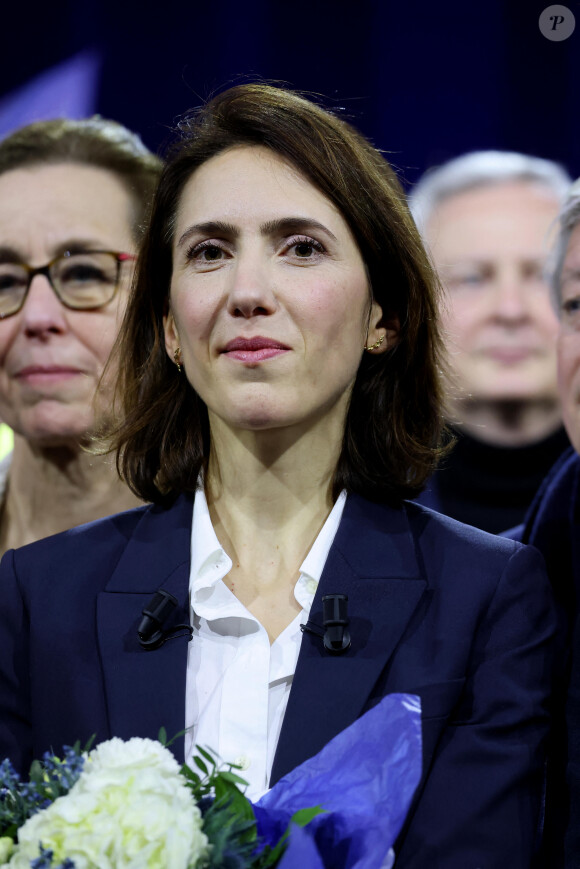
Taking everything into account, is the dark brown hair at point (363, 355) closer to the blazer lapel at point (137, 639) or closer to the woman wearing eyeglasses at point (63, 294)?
the blazer lapel at point (137, 639)

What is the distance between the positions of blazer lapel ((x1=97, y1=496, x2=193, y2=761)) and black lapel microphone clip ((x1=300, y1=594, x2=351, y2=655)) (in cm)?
25

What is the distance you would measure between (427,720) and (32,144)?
1989 mm

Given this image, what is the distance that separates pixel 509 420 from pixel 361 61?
1047mm

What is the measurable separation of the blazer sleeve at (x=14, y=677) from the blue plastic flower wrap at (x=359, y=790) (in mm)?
647

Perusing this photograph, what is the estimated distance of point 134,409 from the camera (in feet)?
7.77

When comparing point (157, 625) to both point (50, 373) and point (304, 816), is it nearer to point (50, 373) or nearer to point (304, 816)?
point (304, 816)

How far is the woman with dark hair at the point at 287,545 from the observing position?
186 centimetres

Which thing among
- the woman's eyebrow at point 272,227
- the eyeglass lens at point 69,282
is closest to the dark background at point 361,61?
the eyeglass lens at point 69,282

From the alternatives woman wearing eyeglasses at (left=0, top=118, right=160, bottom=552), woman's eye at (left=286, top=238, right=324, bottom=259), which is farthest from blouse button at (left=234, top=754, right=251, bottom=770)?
woman wearing eyeglasses at (left=0, top=118, right=160, bottom=552)

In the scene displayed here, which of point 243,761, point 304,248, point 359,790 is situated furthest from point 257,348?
point 359,790

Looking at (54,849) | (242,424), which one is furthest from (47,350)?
(54,849)

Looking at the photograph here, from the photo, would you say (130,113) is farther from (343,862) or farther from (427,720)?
(343,862)

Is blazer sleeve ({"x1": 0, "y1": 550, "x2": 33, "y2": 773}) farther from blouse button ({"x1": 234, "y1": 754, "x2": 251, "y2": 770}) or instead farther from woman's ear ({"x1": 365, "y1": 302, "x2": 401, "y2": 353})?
woman's ear ({"x1": 365, "y1": 302, "x2": 401, "y2": 353})

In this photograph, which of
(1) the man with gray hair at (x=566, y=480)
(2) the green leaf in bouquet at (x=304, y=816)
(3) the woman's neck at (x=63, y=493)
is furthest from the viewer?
(3) the woman's neck at (x=63, y=493)
